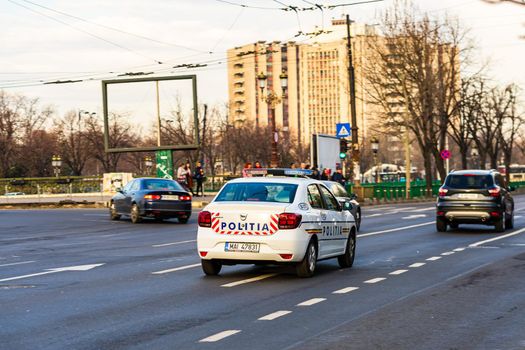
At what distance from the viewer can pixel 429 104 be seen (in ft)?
217

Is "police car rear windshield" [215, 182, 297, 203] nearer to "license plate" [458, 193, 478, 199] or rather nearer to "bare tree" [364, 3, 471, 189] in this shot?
"license plate" [458, 193, 478, 199]

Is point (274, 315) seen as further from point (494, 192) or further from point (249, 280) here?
point (494, 192)

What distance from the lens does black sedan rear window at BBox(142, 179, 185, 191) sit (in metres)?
32.3

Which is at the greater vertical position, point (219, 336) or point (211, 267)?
point (211, 267)

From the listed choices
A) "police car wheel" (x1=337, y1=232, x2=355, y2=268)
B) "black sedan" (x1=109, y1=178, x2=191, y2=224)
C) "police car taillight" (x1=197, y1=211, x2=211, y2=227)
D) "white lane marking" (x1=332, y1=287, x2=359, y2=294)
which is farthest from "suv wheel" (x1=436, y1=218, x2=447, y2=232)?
"white lane marking" (x1=332, y1=287, x2=359, y2=294)

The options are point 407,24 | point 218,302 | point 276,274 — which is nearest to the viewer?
point 218,302

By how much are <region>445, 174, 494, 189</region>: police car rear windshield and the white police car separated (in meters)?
12.6

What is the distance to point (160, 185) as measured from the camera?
107 ft

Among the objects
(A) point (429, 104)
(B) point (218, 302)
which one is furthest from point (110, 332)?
(A) point (429, 104)

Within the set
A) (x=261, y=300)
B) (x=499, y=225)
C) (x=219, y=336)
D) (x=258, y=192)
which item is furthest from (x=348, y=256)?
(x=499, y=225)

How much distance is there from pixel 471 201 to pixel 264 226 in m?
14.0

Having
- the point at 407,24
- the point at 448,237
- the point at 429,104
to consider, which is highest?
the point at 407,24

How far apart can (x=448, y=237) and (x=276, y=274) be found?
1051 cm

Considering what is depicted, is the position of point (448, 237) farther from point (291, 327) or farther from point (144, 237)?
point (291, 327)
